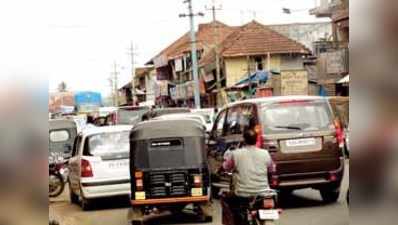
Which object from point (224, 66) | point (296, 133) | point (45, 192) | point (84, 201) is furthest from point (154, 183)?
point (224, 66)

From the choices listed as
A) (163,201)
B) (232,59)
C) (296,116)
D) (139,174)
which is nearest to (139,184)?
(139,174)

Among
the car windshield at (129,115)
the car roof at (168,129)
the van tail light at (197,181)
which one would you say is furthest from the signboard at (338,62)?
the car windshield at (129,115)

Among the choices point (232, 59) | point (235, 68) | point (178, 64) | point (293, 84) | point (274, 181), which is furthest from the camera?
point (178, 64)

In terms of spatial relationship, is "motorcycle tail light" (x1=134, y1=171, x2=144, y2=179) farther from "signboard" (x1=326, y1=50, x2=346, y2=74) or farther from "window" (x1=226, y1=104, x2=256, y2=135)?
"signboard" (x1=326, y1=50, x2=346, y2=74)

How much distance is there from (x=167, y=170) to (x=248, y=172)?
259cm

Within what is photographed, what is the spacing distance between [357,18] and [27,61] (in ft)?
2.78

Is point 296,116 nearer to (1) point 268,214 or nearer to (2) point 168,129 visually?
(2) point 168,129

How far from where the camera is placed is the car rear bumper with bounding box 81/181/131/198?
9.76 m

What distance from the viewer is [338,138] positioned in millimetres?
8148

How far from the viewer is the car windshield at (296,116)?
323 inches

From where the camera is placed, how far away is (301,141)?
27.0ft

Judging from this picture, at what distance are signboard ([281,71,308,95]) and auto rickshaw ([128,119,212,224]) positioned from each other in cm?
431

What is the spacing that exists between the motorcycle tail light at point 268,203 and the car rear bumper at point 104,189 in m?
4.66

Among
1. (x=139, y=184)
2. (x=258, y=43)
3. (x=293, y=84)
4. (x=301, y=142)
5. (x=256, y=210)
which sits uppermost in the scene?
(x=258, y=43)
